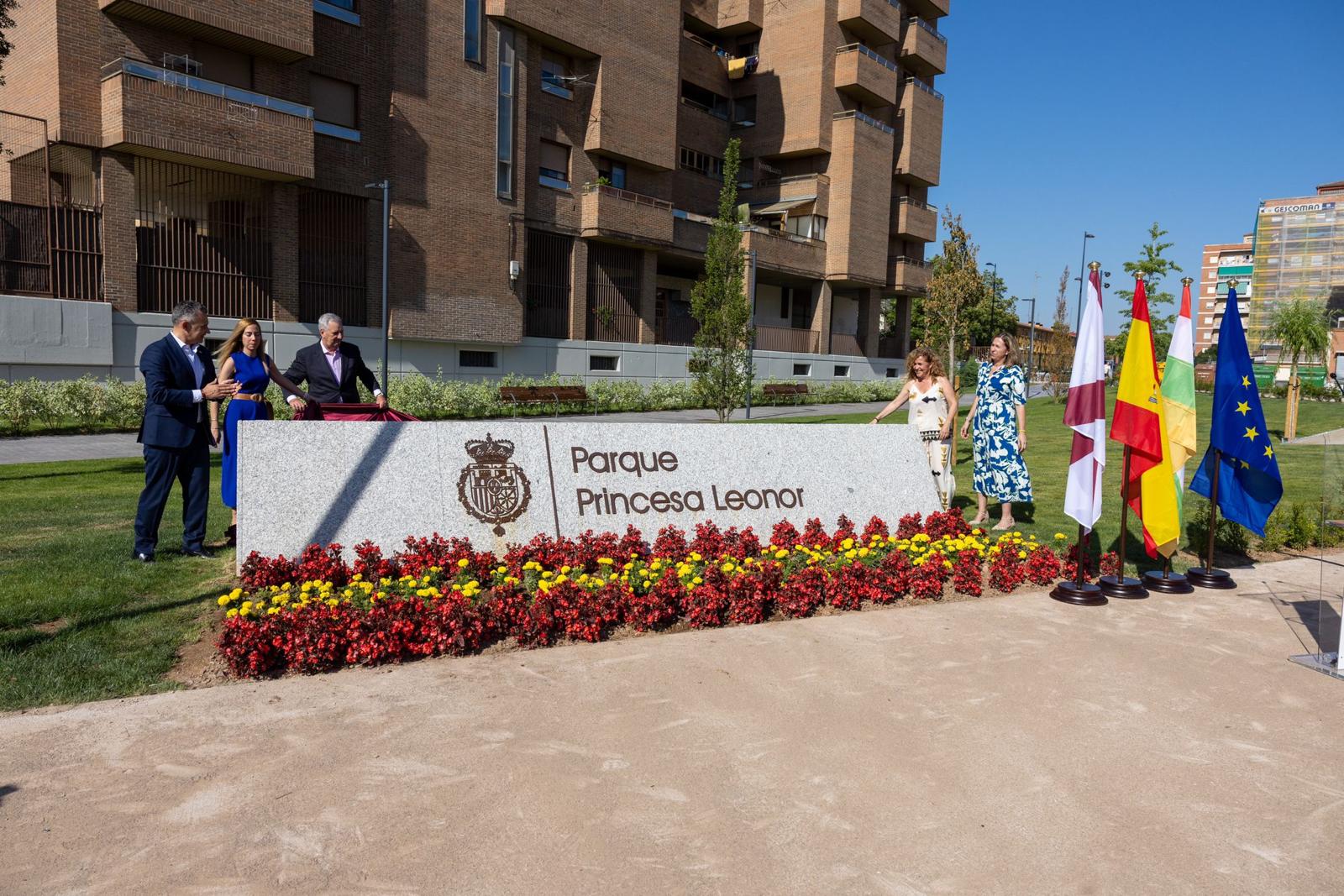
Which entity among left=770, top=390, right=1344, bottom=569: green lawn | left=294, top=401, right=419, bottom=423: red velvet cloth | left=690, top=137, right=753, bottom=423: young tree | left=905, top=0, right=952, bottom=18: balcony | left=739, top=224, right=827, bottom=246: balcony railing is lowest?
left=770, top=390, right=1344, bottom=569: green lawn

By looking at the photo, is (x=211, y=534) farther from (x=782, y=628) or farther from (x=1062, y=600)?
(x=1062, y=600)

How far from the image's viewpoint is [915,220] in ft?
141

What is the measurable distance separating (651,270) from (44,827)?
29604mm

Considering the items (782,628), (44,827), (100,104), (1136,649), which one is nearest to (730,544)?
(782,628)

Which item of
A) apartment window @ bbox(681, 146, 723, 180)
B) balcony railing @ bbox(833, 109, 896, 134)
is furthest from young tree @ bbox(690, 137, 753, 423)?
balcony railing @ bbox(833, 109, 896, 134)

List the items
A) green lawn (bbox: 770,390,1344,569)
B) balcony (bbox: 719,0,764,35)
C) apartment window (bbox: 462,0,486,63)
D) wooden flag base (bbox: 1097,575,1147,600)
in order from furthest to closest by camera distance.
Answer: balcony (bbox: 719,0,764,35), apartment window (bbox: 462,0,486,63), green lawn (bbox: 770,390,1344,569), wooden flag base (bbox: 1097,575,1147,600)

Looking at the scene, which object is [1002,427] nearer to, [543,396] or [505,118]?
[543,396]

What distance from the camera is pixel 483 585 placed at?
6039mm

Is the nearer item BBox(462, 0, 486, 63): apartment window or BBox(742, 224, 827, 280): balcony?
BBox(462, 0, 486, 63): apartment window

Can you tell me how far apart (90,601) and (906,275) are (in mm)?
41642

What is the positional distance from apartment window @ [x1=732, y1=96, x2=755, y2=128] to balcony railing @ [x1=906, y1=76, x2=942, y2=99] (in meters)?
8.40

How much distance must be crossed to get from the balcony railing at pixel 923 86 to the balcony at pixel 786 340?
12930mm

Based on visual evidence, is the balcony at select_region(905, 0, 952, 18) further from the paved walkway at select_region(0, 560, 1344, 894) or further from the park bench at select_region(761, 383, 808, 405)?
the paved walkway at select_region(0, 560, 1344, 894)

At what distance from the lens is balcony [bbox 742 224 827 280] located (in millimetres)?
34188
